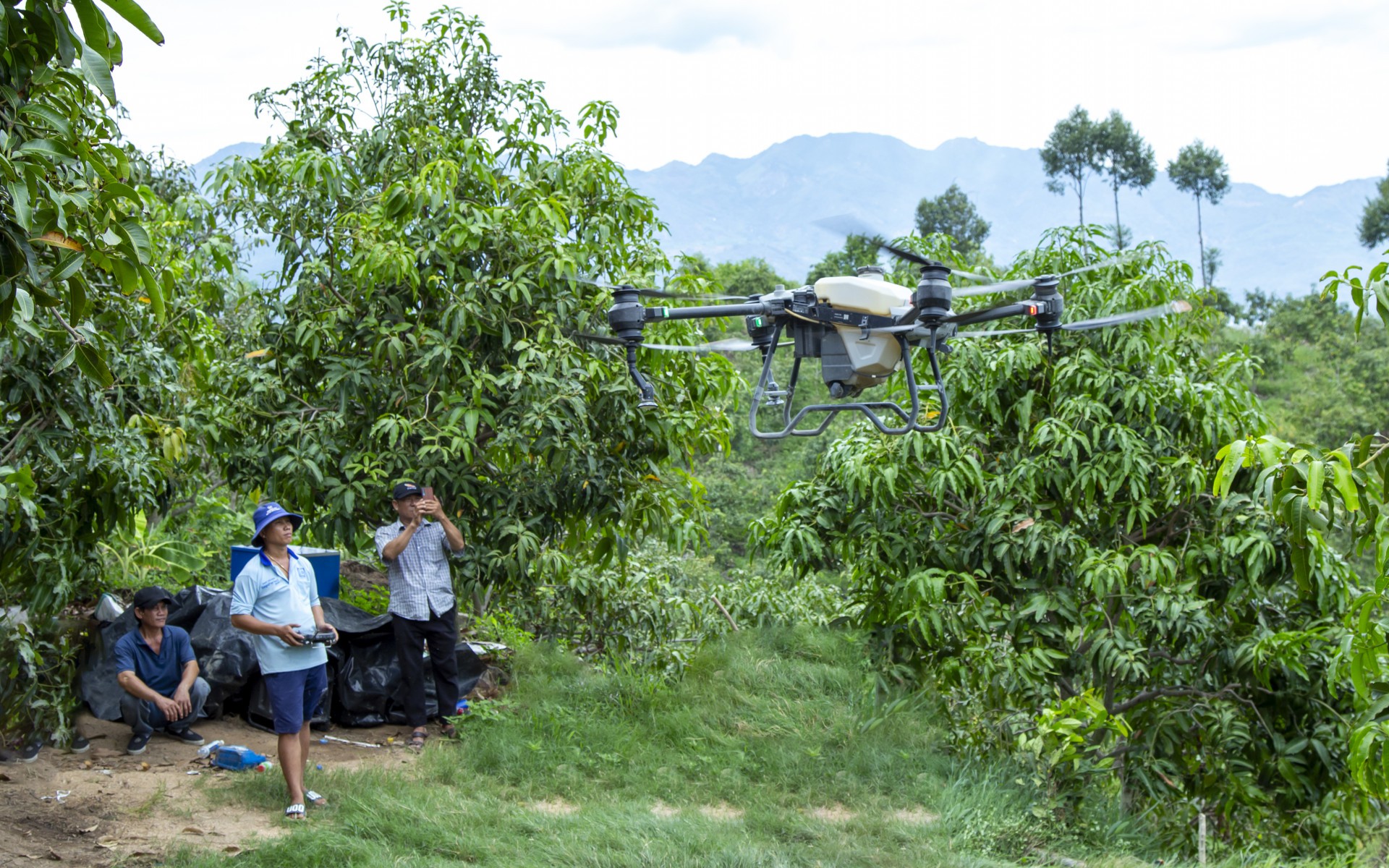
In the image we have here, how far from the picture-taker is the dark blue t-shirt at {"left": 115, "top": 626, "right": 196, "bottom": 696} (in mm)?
5516

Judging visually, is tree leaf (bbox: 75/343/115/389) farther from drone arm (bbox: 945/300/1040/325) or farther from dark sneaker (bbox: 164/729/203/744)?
dark sneaker (bbox: 164/729/203/744)

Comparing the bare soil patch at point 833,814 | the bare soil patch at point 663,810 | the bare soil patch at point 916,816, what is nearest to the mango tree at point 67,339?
the bare soil patch at point 663,810

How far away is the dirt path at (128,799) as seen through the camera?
175 inches

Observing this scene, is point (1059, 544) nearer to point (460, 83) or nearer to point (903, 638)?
point (903, 638)

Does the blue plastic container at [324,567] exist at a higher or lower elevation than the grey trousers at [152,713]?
higher

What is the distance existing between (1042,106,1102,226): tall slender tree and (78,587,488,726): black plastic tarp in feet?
107

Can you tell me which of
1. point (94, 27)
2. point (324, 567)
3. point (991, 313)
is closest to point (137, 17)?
point (94, 27)

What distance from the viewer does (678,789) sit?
5559 millimetres

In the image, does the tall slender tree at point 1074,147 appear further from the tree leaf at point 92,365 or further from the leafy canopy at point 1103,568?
the tree leaf at point 92,365

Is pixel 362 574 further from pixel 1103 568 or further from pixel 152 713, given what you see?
pixel 1103 568

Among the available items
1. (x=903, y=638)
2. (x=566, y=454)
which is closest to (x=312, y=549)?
(x=566, y=454)

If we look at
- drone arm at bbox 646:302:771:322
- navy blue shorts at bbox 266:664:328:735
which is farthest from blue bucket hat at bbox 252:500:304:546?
drone arm at bbox 646:302:771:322

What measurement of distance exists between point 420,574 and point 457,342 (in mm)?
1215

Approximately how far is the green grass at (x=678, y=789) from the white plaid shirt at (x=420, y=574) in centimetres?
72
